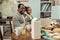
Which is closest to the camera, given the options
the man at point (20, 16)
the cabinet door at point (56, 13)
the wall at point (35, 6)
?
the man at point (20, 16)

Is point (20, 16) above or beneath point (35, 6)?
beneath

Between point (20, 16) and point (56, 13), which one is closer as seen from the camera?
point (20, 16)

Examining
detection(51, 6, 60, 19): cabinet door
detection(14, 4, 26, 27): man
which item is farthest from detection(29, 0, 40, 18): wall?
detection(51, 6, 60, 19): cabinet door

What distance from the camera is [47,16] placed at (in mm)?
4090

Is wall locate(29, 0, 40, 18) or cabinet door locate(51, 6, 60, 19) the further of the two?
wall locate(29, 0, 40, 18)

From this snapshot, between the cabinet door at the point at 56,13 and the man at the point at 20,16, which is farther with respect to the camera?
the cabinet door at the point at 56,13

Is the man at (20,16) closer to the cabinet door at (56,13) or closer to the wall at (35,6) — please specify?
the wall at (35,6)

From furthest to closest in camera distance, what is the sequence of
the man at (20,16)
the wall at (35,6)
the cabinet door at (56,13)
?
the wall at (35,6), the cabinet door at (56,13), the man at (20,16)

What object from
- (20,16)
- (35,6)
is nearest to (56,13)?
(35,6)

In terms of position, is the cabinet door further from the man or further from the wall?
the man

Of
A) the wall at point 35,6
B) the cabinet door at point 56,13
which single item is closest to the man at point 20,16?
the wall at point 35,6

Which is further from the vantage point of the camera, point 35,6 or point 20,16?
point 35,6

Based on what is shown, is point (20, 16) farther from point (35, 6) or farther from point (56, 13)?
point (56, 13)

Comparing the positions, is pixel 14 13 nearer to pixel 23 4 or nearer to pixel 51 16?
pixel 23 4
